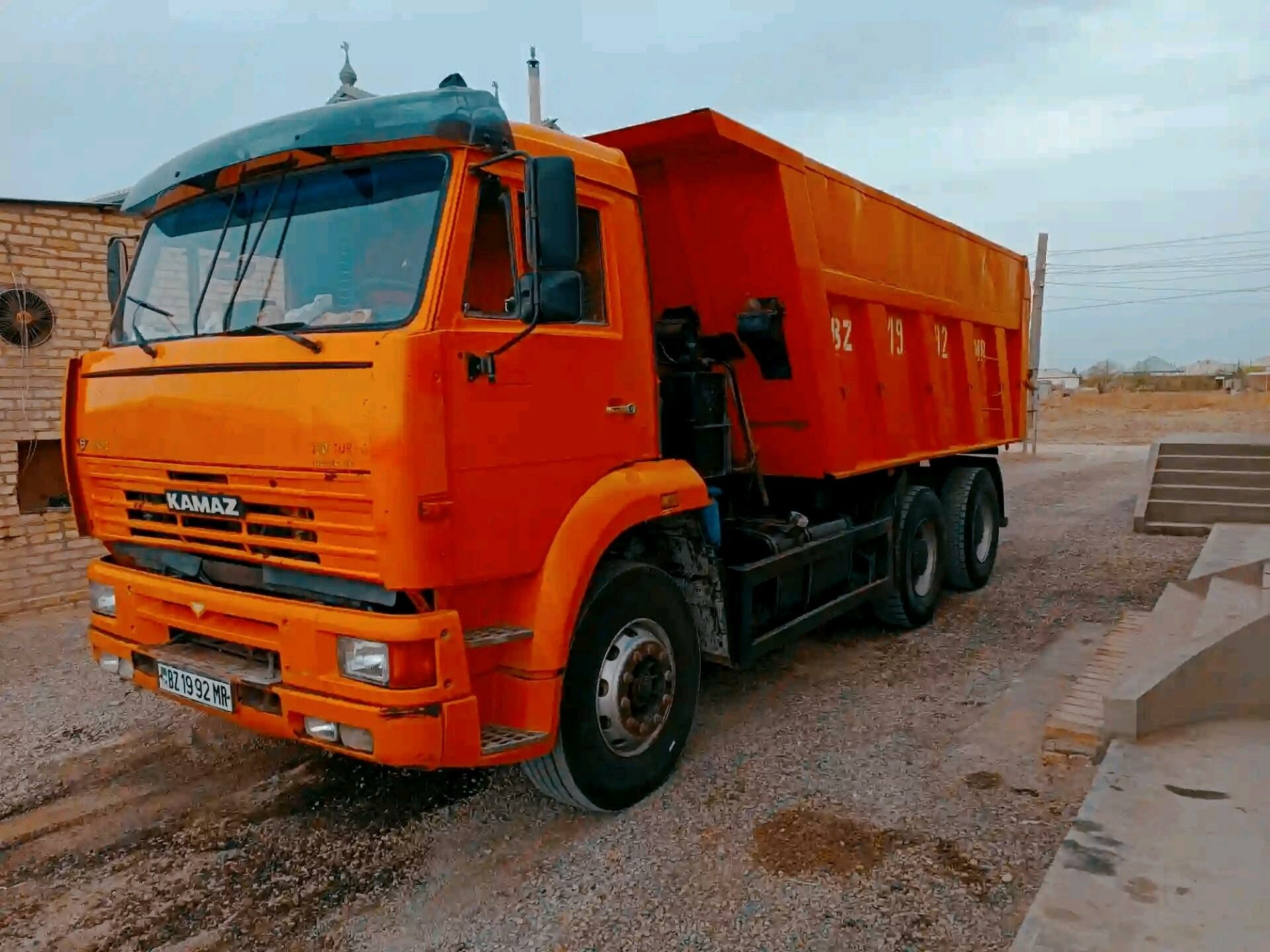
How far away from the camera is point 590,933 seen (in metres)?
3.02

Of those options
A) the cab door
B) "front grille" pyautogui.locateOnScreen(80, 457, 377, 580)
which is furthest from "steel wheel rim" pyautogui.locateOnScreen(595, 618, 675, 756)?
"front grille" pyautogui.locateOnScreen(80, 457, 377, 580)

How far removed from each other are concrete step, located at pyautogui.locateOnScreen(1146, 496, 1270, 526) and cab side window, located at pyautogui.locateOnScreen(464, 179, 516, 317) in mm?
9987

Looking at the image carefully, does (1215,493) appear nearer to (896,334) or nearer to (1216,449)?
(1216,449)

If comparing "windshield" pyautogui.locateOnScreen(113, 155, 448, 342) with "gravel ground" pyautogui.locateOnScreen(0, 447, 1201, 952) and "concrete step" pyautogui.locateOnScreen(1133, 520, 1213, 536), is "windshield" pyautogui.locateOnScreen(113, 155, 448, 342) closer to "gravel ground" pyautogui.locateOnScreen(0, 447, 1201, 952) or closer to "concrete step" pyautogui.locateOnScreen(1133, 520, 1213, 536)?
"gravel ground" pyautogui.locateOnScreen(0, 447, 1201, 952)

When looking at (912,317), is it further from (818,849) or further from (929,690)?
(818,849)

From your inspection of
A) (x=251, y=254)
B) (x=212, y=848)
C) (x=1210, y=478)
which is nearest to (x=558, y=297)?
(x=251, y=254)

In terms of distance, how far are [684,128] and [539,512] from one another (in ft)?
7.06

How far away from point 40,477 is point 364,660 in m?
6.00

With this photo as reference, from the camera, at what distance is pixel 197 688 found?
338 centimetres

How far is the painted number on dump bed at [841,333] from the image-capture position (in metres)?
5.28

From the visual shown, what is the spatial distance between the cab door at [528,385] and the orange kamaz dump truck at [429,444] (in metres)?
0.01

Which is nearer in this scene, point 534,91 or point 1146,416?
point 534,91

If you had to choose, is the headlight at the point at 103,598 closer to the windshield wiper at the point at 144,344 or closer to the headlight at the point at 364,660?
the windshield wiper at the point at 144,344

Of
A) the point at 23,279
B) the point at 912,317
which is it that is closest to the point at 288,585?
the point at 912,317
